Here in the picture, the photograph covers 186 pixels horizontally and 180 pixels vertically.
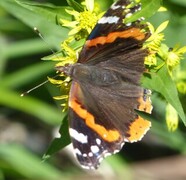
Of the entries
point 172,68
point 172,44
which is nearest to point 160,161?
point 172,44

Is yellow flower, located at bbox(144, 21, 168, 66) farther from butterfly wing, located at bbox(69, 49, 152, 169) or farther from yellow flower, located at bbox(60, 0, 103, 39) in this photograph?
yellow flower, located at bbox(60, 0, 103, 39)

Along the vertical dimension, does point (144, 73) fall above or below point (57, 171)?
above

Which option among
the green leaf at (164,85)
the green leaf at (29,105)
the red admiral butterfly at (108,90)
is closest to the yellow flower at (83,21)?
the red admiral butterfly at (108,90)

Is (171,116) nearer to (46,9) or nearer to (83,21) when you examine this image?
(83,21)

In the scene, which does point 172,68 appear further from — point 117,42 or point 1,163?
point 1,163

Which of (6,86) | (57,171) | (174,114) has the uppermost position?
(174,114)

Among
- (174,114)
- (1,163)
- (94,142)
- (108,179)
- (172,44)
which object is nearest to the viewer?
(94,142)
